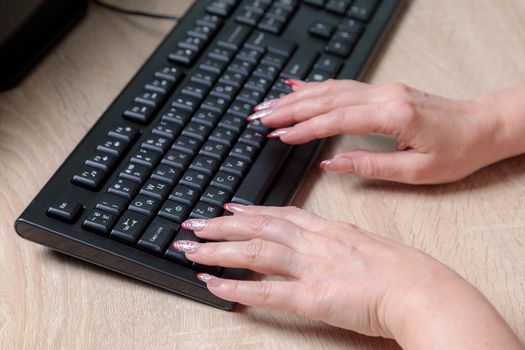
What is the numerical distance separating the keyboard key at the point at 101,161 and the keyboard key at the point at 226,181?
9cm

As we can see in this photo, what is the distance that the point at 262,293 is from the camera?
574mm

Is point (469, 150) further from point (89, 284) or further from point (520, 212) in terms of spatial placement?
point (89, 284)

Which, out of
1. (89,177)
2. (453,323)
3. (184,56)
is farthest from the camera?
(184,56)

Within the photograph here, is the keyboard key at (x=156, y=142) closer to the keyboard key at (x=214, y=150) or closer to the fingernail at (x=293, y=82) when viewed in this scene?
the keyboard key at (x=214, y=150)

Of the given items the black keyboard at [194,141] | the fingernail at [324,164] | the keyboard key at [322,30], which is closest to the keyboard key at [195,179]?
the black keyboard at [194,141]

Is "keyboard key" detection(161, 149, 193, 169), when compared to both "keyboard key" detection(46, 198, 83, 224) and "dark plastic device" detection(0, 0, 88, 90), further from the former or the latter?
"dark plastic device" detection(0, 0, 88, 90)

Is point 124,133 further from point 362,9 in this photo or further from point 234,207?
point 362,9

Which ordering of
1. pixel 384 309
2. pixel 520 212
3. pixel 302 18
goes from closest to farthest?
1. pixel 384 309
2. pixel 520 212
3. pixel 302 18

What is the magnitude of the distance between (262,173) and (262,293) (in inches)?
5.2

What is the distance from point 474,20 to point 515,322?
16.1 inches

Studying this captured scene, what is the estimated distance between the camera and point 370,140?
0.74m

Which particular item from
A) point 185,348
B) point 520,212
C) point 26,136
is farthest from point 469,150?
point 26,136

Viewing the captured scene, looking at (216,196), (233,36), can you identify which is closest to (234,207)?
(216,196)

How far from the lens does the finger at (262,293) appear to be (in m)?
0.57
